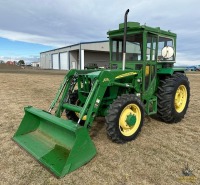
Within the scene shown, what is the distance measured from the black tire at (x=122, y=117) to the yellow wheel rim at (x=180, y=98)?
1.84 m

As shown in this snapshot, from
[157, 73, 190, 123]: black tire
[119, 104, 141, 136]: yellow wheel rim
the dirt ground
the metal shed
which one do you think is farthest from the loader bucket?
the metal shed

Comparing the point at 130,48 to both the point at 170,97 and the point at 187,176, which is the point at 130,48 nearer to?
the point at 170,97

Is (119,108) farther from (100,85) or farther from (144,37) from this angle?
(144,37)

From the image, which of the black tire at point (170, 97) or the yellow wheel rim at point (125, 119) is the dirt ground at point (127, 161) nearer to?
the yellow wheel rim at point (125, 119)

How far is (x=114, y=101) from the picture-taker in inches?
162

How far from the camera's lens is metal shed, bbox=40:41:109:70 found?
129 feet

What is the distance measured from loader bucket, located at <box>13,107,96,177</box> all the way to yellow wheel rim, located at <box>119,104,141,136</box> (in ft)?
3.12

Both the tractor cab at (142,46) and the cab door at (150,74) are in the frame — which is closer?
the tractor cab at (142,46)

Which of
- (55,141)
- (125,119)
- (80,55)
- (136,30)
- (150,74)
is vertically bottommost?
(55,141)

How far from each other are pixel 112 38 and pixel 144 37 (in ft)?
3.26

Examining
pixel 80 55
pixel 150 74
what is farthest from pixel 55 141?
pixel 80 55

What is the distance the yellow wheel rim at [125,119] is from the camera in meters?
4.25

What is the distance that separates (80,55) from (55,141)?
36171mm

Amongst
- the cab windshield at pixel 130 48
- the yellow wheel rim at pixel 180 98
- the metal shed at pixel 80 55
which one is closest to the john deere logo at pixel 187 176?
the cab windshield at pixel 130 48
